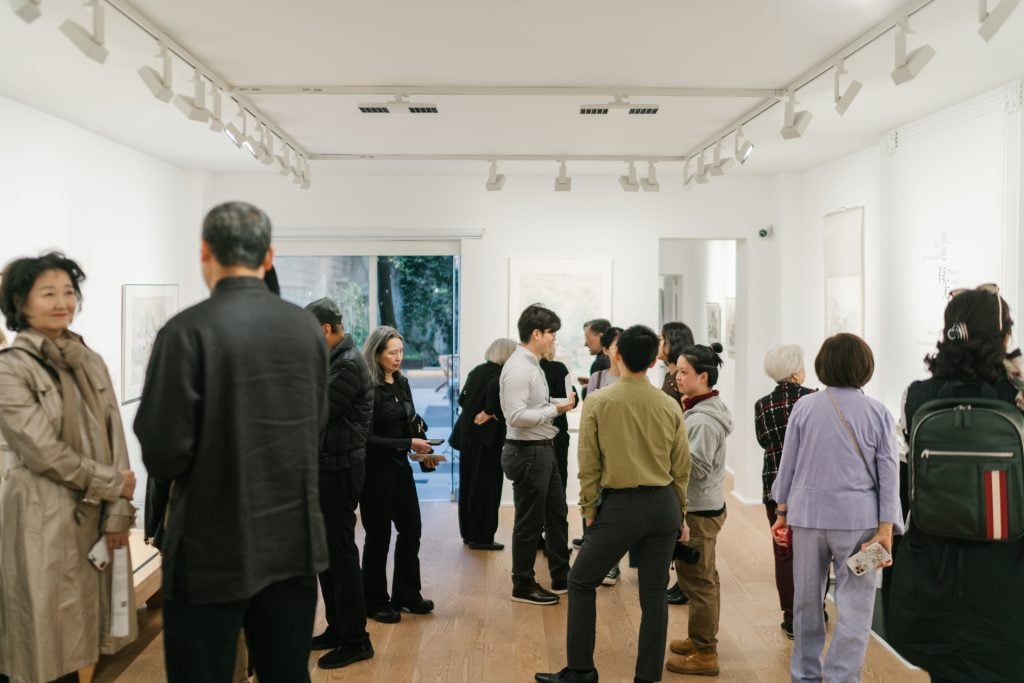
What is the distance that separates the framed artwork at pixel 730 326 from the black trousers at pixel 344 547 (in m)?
5.79

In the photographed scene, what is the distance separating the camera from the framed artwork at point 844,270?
263 inches

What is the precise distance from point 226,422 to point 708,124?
457cm

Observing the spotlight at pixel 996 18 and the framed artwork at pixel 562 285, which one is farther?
the framed artwork at pixel 562 285

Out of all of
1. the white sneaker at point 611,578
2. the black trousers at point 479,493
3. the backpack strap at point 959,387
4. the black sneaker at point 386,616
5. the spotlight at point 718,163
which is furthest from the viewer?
the black trousers at point 479,493

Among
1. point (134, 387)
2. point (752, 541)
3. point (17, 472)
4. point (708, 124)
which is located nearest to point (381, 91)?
point (708, 124)

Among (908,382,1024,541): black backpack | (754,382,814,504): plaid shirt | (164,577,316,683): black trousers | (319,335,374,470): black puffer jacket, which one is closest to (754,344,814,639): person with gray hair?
(754,382,814,504): plaid shirt

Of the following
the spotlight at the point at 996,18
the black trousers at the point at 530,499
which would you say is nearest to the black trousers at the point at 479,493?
the black trousers at the point at 530,499

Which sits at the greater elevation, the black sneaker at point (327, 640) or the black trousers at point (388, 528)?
the black trousers at point (388, 528)

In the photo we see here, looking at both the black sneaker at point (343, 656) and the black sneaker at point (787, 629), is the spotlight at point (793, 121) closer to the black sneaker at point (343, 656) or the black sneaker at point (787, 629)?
the black sneaker at point (787, 629)

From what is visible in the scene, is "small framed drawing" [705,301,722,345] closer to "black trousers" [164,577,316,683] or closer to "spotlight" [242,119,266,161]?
"spotlight" [242,119,266,161]

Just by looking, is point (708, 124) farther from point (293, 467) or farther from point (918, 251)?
point (293, 467)

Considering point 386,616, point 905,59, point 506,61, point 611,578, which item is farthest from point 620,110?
point 386,616

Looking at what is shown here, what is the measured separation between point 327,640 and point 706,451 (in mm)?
2089

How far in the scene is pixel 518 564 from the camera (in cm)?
516
